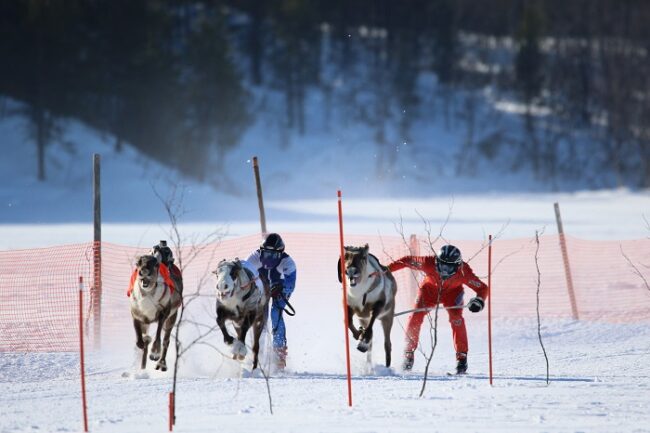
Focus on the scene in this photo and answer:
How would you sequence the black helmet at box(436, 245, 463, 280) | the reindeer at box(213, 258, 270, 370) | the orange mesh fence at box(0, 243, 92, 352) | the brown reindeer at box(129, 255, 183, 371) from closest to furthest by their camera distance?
the reindeer at box(213, 258, 270, 370), the brown reindeer at box(129, 255, 183, 371), the black helmet at box(436, 245, 463, 280), the orange mesh fence at box(0, 243, 92, 352)

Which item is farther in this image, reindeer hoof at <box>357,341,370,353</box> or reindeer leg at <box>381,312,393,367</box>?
reindeer leg at <box>381,312,393,367</box>

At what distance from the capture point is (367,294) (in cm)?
1027

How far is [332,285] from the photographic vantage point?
54.6ft

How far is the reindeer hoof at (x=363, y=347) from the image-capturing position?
396 inches

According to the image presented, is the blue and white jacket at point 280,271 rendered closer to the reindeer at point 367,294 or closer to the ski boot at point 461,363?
the reindeer at point 367,294

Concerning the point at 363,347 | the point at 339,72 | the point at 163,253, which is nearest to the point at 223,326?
the point at 163,253

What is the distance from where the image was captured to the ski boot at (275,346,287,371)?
1101cm

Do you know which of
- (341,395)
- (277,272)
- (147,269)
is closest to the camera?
(341,395)

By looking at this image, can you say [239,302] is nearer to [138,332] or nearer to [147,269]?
[147,269]

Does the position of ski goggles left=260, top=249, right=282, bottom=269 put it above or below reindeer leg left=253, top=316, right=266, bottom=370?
above

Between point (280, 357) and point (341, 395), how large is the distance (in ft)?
7.41

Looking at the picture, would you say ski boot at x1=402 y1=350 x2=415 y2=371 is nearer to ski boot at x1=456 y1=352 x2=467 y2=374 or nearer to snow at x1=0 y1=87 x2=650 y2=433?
snow at x1=0 y1=87 x2=650 y2=433

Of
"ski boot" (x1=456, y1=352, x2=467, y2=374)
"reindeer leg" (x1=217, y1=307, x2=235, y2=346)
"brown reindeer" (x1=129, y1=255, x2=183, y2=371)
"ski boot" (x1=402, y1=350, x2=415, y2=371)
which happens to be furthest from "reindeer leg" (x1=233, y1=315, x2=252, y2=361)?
"ski boot" (x1=456, y1=352, x2=467, y2=374)

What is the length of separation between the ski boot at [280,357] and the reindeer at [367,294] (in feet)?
3.48
